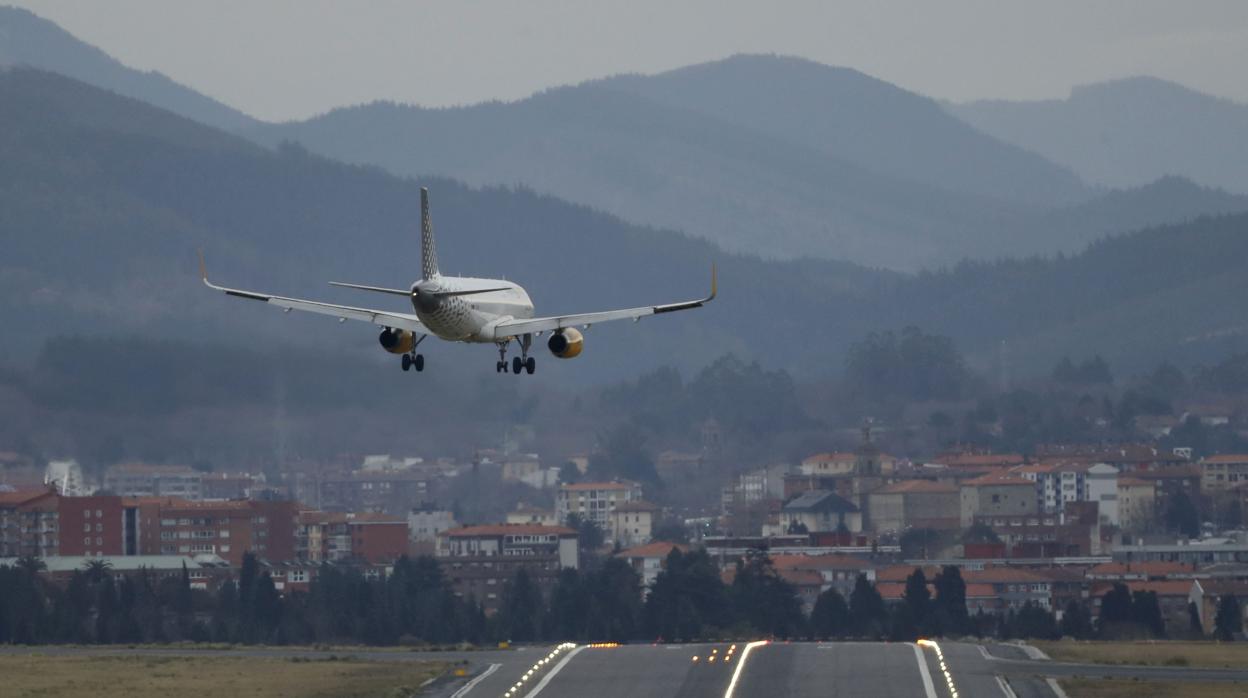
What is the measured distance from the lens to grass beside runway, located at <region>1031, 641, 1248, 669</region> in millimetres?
134875

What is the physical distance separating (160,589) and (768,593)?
145 ft

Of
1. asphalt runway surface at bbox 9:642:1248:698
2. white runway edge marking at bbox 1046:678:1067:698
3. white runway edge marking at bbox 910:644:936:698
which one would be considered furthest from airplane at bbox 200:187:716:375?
white runway edge marking at bbox 1046:678:1067:698

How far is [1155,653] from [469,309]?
6356cm

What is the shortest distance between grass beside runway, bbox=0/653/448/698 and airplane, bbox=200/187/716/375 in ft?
87.8

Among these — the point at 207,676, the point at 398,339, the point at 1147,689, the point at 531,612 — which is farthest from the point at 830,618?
the point at 398,339

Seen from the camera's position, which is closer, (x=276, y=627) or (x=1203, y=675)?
(x=1203, y=675)

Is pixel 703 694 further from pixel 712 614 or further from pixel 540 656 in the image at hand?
pixel 712 614

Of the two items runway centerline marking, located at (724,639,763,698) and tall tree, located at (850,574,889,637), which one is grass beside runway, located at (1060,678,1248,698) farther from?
tall tree, located at (850,574,889,637)

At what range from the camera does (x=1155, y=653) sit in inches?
5655

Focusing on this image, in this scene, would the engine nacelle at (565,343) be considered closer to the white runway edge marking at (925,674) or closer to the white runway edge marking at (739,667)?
the white runway edge marking at (739,667)

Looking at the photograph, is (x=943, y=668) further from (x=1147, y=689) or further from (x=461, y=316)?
(x=461, y=316)

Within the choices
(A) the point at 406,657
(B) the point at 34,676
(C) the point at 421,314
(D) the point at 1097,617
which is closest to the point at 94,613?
(A) the point at 406,657

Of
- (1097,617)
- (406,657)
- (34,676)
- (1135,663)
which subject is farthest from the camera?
(1097,617)

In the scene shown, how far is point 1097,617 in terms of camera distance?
18950 centimetres
